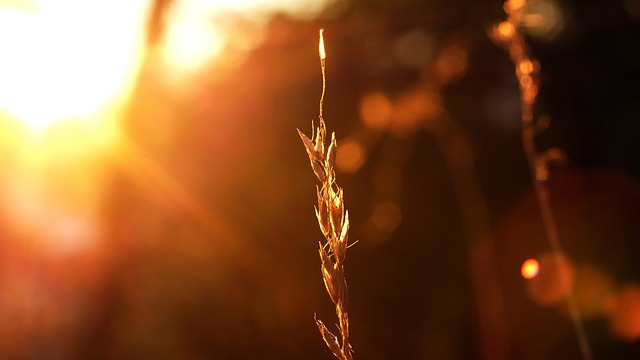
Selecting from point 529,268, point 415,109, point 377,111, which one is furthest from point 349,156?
point 529,268

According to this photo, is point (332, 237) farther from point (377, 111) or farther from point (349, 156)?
point (377, 111)

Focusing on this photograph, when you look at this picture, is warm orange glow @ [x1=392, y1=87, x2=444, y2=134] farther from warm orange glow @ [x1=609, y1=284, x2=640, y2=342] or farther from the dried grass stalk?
the dried grass stalk

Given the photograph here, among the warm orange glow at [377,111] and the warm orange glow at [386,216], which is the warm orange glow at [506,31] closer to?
the warm orange glow at [386,216]

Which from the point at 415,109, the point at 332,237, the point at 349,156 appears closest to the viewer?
the point at 332,237

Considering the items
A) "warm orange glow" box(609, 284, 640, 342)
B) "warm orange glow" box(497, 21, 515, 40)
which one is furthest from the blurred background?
"warm orange glow" box(497, 21, 515, 40)

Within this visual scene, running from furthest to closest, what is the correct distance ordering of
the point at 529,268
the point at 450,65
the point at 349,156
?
1. the point at 450,65
2. the point at 349,156
3. the point at 529,268

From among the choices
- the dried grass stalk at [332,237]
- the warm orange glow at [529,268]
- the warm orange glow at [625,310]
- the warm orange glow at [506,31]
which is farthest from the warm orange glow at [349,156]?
the dried grass stalk at [332,237]

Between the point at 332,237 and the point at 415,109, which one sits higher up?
the point at 415,109

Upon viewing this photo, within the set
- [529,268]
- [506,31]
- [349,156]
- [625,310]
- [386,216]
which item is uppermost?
[506,31]
